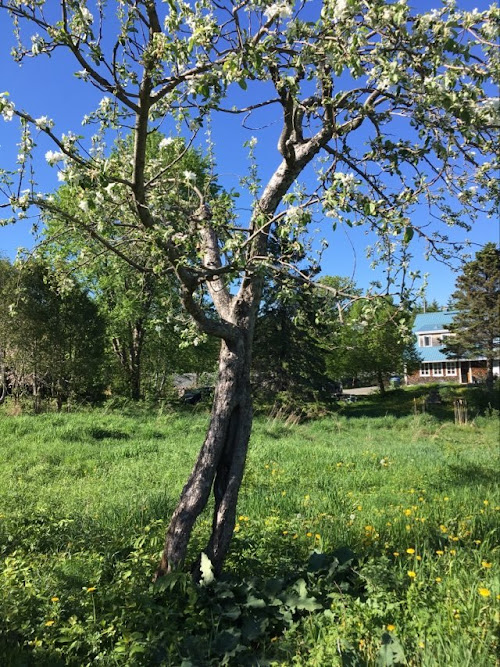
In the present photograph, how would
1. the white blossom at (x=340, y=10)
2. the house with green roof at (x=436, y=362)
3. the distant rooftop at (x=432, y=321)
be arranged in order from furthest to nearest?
the distant rooftop at (x=432, y=321)
the house with green roof at (x=436, y=362)
the white blossom at (x=340, y=10)

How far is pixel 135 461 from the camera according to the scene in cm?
838

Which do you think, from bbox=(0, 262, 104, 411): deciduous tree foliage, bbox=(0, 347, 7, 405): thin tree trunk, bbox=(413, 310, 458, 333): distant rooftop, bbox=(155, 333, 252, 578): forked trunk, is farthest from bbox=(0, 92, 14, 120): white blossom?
bbox=(413, 310, 458, 333): distant rooftop

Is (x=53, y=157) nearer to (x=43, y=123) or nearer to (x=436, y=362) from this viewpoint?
(x=43, y=123)

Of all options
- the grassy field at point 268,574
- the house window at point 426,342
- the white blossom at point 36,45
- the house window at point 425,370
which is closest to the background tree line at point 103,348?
the grassy field at point 268,574

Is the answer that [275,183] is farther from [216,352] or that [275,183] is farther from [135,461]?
[216,352]

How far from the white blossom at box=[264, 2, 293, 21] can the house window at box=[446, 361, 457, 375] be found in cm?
4850

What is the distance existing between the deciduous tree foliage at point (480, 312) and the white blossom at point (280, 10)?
94.6 ft

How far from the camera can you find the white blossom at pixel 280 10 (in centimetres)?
205

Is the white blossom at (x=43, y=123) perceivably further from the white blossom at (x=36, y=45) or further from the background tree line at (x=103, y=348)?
the background tree line at (x=103, y=348)

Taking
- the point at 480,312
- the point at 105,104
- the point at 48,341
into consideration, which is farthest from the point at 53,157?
the point at 480,312

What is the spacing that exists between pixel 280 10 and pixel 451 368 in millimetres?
49120

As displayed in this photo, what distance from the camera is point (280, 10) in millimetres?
2035

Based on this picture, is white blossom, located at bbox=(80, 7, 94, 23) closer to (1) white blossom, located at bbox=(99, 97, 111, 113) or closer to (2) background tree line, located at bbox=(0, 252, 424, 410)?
(1) white blossom, located at bbox=(99, 97, 111, 113)

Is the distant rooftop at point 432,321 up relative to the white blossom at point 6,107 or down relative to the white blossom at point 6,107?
up
